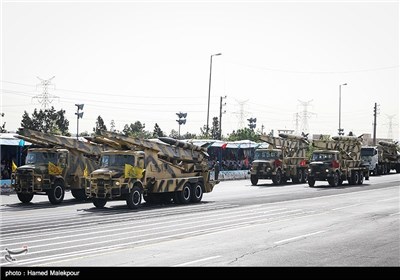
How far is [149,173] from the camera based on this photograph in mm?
26062

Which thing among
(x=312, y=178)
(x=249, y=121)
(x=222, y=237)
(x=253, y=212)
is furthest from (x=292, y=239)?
(x=249, y=121)

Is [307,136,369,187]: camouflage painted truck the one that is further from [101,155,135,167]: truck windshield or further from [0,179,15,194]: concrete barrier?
[0,179,15,194]: concrete barrier

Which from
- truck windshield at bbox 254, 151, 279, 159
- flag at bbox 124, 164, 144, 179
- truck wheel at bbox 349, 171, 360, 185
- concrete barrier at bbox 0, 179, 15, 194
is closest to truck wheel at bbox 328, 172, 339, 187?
truck wheel at bbox 349, 171, 360, 185

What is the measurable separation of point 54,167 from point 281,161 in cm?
2015

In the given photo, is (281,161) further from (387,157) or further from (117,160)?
(387,157)

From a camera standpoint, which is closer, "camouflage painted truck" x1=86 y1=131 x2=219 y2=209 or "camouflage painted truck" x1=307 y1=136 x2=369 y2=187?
"camouflage painted truck" x1=86 y1=131 x2=219 y2=209

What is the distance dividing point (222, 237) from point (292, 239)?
182 cm

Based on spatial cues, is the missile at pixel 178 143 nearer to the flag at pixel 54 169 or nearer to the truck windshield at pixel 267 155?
the flag at pixel 54 169

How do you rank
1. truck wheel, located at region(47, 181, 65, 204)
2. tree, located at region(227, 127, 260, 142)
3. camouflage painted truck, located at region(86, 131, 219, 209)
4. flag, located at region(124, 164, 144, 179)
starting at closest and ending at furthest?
camouflage painted truck, located at region(86, 131, 219, 209) → flag, located at region(124, 164, 144, 179) → truck wheel, located at region(47, 181, 65, 204) → tree, located at region(227, 127, 260, 142)

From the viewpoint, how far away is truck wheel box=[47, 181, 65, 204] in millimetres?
→ 27339

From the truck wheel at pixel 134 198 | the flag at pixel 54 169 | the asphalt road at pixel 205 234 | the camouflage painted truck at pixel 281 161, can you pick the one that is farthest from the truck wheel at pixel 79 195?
the camouflage painted truck at pixel 281 161

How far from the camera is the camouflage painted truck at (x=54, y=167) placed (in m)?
27.2

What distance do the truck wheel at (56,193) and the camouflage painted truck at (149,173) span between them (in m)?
2.74
